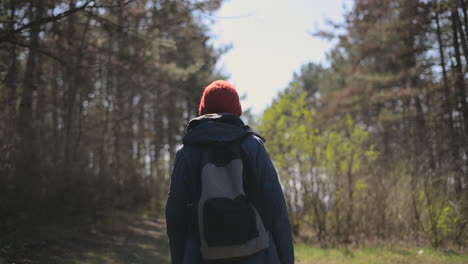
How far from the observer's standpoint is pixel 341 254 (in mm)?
6516

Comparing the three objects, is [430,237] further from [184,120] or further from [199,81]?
[184,120]

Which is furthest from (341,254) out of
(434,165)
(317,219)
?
(434,165)

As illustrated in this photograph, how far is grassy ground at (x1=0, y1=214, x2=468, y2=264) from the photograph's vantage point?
532 cm

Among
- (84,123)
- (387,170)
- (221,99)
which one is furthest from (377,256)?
(84,123)

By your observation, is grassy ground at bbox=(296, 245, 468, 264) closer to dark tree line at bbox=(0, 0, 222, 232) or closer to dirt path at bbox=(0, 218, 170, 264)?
dirt path at bbox=(0, 218, 170, 264)

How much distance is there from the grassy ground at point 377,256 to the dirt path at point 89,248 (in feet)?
7.47

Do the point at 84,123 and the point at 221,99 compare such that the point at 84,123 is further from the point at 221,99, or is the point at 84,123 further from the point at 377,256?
the point at 221,99

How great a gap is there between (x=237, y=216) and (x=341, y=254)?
203 inches

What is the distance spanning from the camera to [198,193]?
2.04 metres

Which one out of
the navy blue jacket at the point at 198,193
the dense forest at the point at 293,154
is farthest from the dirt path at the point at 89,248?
the navy blue jacket at the point at 198,193

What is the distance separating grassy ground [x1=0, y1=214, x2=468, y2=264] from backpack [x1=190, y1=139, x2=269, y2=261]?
12.6 feet

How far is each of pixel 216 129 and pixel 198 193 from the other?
1.09 feet

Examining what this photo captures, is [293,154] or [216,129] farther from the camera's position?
[293,154]

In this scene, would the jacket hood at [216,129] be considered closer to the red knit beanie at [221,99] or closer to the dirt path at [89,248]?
the red knit beanie at [221,99]
